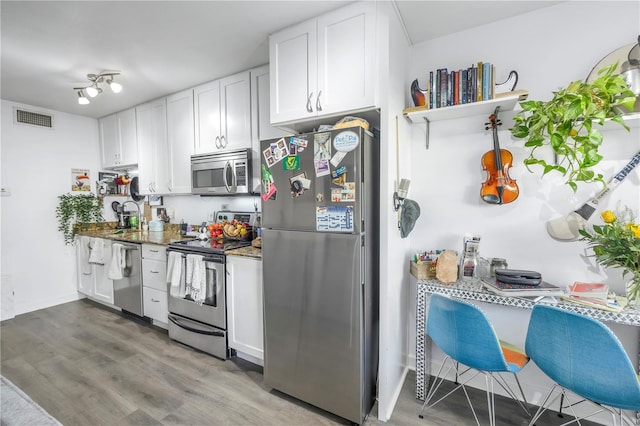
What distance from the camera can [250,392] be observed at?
201cm

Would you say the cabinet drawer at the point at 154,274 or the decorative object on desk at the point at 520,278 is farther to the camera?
the cabinet drawer at the point at 154,274

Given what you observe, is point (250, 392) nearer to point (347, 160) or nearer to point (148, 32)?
point (347, 160)

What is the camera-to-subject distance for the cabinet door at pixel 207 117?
9.23 ft

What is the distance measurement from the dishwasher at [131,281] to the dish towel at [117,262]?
0.08ft

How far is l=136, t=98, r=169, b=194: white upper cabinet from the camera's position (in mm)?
3297

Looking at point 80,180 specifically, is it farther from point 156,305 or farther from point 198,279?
point 198,279

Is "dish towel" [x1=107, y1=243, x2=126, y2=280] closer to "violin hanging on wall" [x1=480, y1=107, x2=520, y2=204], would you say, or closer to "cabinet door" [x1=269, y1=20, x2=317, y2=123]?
"cabinet door" [x1=269, y1=20, x2=317, y2=123]

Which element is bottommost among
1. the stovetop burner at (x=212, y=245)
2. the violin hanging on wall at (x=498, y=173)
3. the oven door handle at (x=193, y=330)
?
the oven door handle at (x=193, y=330)

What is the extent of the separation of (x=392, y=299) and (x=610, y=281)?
129 cm

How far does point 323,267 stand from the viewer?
5.62 ft

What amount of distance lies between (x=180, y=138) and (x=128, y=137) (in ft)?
3.64

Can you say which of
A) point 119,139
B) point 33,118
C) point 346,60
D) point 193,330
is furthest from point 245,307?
point 33,118

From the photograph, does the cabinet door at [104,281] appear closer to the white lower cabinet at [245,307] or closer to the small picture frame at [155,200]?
the small picture frame at [155,200]

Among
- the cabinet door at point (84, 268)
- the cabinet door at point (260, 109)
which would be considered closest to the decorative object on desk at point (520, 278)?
the cabinet door at point (260, 109)
